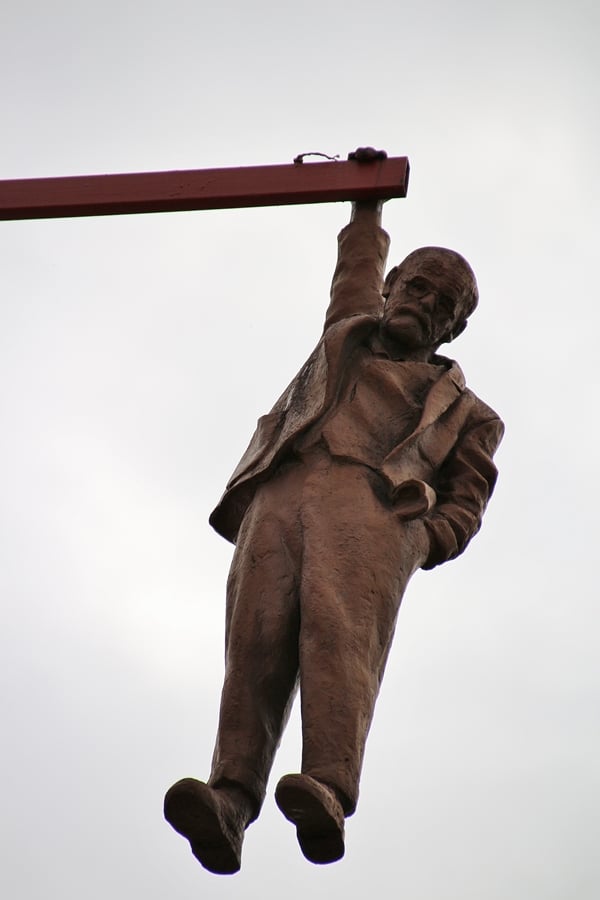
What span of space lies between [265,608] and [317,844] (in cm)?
123

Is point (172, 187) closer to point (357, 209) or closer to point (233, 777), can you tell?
point (357, 209)

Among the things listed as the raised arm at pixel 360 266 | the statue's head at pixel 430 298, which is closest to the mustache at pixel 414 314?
the statue's head at pixel 430 298

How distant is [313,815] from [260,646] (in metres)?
1.08

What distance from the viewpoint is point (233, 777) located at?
7.27 meters

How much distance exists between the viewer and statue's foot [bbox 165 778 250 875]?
6773 mm

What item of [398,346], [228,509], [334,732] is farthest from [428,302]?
[334,732]

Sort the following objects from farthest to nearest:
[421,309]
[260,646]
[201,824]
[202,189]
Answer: [202,189] → [421,309] → [260,646] → [201,824]

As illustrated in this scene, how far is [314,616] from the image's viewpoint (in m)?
7.41

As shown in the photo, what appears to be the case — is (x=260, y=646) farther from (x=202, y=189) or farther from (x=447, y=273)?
(x=202, y=189)

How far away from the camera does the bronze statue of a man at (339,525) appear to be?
7.08m

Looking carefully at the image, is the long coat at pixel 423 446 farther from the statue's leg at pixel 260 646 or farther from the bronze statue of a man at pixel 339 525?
the statue's leg at pixel 260 646

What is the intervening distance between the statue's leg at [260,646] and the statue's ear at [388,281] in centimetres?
142

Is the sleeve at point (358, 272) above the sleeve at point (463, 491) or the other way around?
above

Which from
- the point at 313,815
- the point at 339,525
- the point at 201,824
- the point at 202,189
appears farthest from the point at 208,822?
the point at 202,189
